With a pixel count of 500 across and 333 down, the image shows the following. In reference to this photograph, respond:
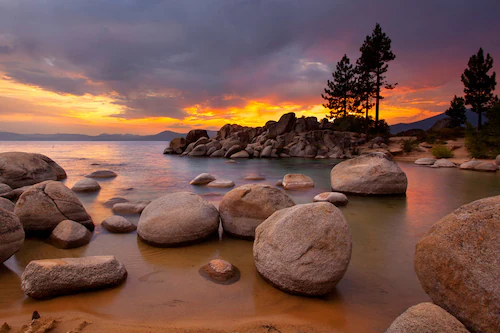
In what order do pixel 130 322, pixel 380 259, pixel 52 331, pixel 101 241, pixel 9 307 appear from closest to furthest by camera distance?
pixel 52 331, pixel 130 322, pixel 9 307, pixel 380 259, pixel 101 241

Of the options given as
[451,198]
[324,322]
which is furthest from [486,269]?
[451,198]

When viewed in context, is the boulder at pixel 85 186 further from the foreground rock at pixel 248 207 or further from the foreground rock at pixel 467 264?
the foreground rock at pixel 467 264

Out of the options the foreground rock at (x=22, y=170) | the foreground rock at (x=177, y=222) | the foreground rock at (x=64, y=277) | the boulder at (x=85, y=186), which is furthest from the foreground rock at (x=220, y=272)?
the foreground rock at (x=22, y=170)

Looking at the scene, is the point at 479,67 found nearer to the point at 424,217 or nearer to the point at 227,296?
the point at 424,217

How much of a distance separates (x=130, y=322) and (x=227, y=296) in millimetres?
1207

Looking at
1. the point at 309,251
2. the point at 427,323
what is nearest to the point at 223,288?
the point at 309,251

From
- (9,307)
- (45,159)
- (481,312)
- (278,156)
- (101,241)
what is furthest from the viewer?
(278,156)

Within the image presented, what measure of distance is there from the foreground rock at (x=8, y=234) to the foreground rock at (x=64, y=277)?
1035mm

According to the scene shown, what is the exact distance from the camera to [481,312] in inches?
105

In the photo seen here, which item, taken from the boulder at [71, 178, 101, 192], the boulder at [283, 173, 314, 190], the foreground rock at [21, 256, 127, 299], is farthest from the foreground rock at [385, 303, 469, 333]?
the boulder at [71, 178, 101, 192]

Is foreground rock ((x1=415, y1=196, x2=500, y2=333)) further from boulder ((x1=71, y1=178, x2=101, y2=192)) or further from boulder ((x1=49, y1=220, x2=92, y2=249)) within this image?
boulder ((x1=71, y1=178, x2=101, y2=192))

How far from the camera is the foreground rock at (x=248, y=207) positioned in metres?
5.75

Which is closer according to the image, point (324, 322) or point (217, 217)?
point (324, 322)

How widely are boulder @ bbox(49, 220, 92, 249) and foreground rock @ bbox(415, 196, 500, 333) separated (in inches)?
230
